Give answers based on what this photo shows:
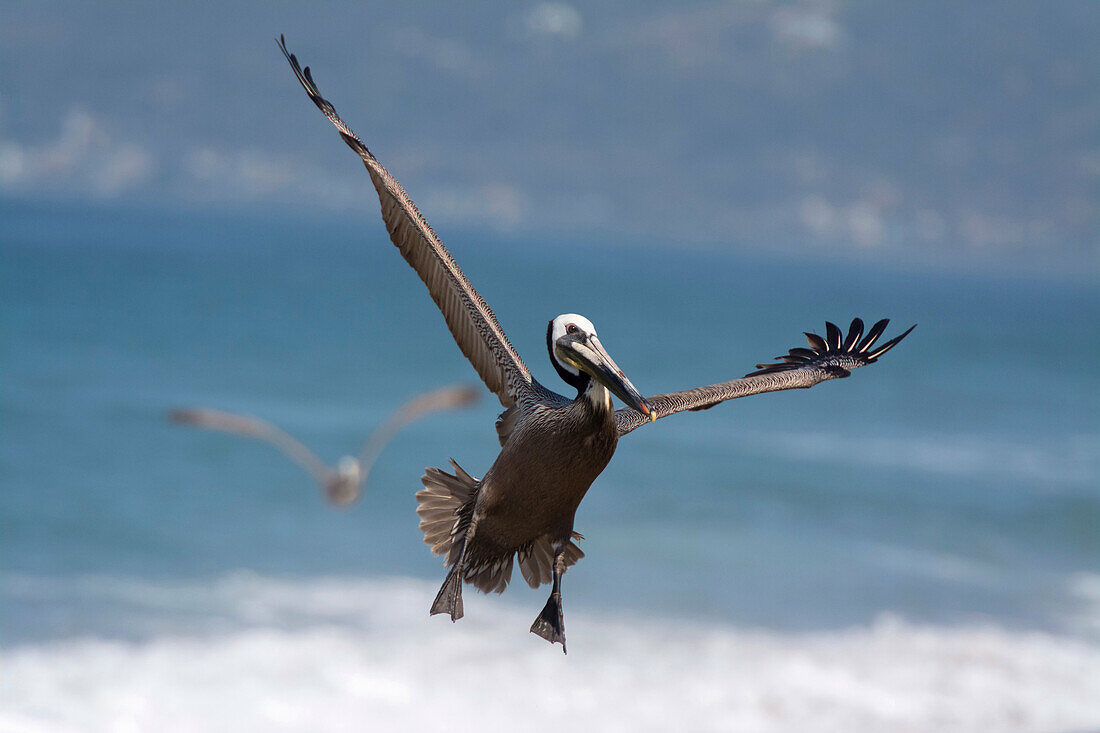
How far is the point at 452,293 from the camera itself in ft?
23.1

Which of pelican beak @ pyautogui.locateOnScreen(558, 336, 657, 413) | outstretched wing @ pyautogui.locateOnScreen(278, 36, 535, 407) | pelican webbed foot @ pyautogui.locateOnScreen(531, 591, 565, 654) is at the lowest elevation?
pelican webbed foot @ pyautogui.locateOnScreen(531, 591, 565, 654)

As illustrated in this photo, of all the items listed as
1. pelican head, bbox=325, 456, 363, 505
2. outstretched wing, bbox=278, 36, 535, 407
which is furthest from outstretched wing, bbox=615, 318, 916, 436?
pelican head, bbox=325, 456, 363, 505

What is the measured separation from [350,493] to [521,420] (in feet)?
Answer: 40.3

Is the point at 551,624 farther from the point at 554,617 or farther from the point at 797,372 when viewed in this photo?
the point at 797,372

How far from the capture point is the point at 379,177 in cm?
711

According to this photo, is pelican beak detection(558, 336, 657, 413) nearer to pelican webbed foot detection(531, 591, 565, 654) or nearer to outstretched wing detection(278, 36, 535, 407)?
outstretched wing detection(278, 36, 535, 407)

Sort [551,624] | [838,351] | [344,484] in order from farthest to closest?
[344,484]
[838,351]
[551,624]

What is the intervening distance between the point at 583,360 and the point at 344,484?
1306 centimetres

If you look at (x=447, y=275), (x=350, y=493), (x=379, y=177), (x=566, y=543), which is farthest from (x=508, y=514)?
(x=350, y=493)

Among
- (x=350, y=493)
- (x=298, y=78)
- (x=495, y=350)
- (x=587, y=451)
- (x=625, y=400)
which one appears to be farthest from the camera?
(x=350, y=493)

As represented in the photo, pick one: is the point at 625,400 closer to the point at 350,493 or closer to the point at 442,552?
the point at 442,552

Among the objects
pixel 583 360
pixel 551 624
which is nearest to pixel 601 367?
pixel 583 360

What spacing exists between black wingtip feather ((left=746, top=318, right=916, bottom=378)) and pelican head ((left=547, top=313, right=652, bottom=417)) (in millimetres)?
3505

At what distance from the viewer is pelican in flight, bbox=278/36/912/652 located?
5820 mm
